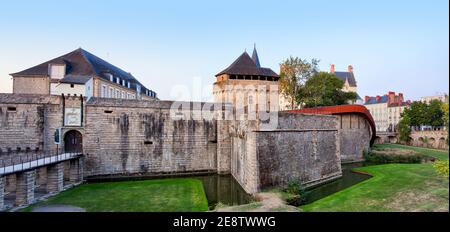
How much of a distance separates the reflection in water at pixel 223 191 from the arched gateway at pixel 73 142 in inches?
283

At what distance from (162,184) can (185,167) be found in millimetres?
3277

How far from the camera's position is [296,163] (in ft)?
40.5

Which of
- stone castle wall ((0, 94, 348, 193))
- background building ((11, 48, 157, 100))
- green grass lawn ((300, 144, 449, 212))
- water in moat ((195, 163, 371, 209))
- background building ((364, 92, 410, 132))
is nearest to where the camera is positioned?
green grass lawn ((300, 144, 449, 212))

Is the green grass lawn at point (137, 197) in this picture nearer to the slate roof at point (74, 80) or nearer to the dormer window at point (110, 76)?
the slate roof at point (74, 80)

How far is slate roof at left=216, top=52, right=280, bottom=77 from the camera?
24797 mm

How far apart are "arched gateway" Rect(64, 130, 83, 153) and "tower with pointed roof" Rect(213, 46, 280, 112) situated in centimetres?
1335

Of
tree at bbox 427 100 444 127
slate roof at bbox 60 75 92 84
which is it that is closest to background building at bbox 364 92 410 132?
tree at bbox 427 100 444 127

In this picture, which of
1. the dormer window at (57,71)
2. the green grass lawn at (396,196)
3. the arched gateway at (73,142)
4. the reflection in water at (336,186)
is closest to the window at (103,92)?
the dormer window at (57,71)

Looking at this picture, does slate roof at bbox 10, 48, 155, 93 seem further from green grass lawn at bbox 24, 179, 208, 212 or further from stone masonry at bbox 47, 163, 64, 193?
green grass lawn at bbox 24, 179, 208, 212

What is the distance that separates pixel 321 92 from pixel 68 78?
888 inches

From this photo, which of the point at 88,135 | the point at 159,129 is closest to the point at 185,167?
the point at 159,129

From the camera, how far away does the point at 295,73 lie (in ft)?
87.2

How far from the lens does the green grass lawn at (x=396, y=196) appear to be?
7963 millimetres

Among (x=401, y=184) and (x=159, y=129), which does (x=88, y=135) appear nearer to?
(x=159, y=129)
